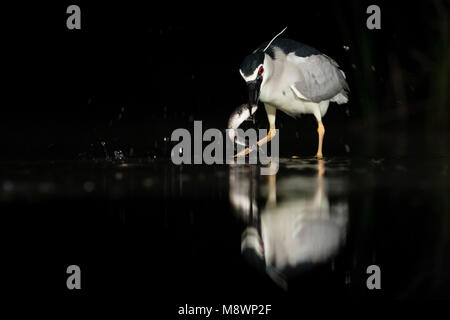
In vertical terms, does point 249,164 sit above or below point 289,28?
below

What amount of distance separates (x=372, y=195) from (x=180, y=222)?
1.61 meters

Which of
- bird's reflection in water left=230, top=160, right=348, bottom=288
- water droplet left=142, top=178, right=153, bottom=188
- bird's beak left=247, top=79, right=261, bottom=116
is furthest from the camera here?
bird's beak left=247, top=79, right=261, bottom=116

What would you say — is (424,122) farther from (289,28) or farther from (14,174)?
(14,174)

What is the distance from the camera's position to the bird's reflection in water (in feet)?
12.6

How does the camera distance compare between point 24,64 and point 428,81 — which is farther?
point 24,64

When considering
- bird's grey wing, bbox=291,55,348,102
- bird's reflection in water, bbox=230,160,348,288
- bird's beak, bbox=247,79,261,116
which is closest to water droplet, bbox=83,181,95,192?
bird's reflection in water, bbox=230,160,348,288

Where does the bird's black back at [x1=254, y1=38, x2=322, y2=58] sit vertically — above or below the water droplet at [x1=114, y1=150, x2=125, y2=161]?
above

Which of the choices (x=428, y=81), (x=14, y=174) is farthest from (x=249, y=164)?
(x=428, y=81)

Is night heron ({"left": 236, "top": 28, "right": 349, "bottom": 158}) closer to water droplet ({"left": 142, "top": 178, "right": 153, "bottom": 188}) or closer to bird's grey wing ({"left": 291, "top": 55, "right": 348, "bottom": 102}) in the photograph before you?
bird's grey wing ({"left": 291, "top": 55, "right": 348, "bottom": 102})

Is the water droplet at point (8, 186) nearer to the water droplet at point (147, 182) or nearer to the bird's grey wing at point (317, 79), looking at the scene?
the water droplet at point (147, 182)

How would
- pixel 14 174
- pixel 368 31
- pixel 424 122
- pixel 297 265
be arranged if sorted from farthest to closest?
pixel 424 122, pixel 368 31, pixel 14 174, pixel 297 265

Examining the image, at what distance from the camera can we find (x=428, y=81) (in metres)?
12.1

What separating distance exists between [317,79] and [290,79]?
38 centimetres

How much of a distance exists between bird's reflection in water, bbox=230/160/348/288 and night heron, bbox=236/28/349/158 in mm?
1539
